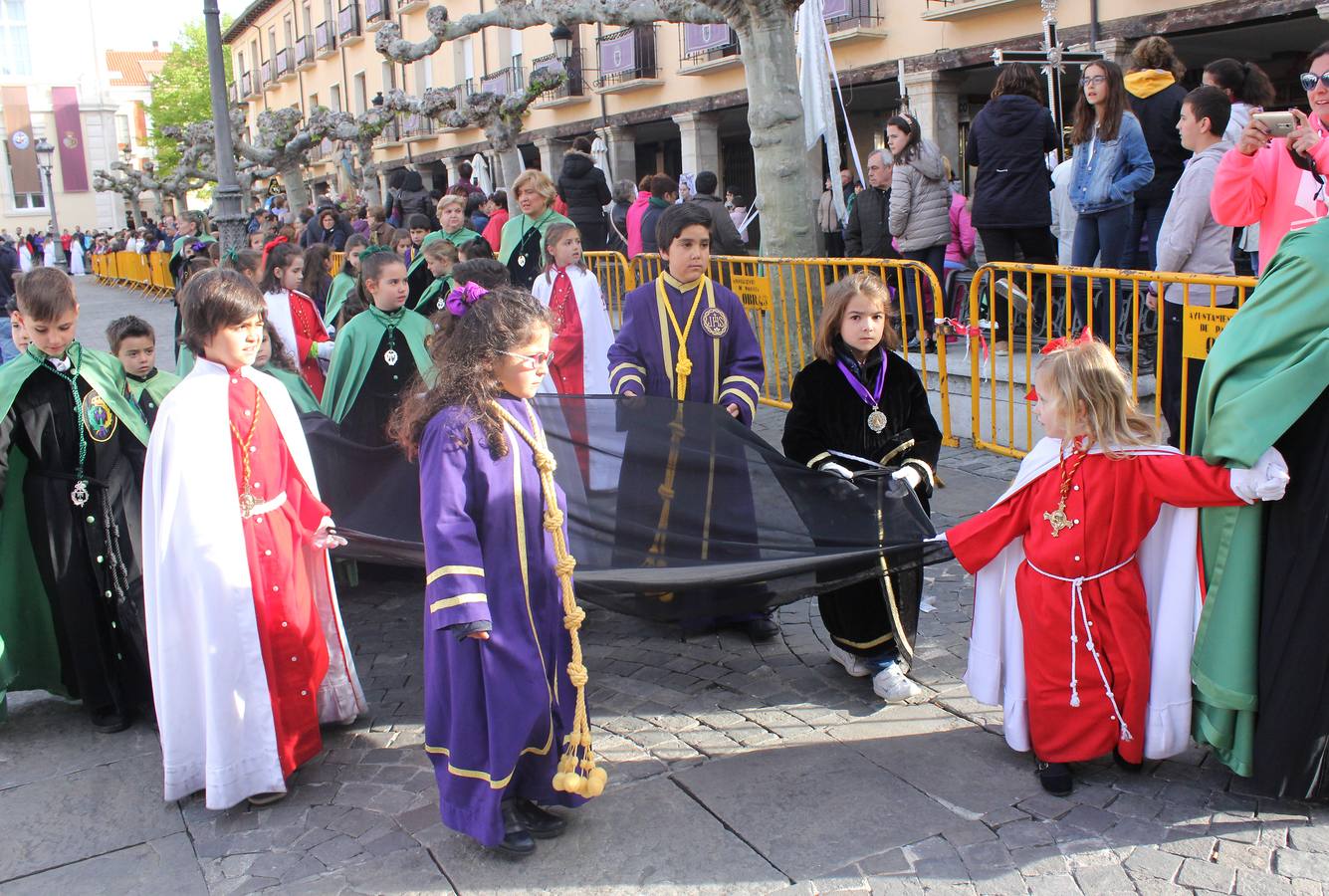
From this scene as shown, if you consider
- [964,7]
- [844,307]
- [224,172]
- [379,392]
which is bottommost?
[379,392]

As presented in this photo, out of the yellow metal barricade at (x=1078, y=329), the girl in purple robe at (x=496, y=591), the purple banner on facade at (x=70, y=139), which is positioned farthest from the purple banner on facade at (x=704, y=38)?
the purple banner on facade at (x=70, y=139)

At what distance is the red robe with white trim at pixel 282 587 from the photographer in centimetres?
358

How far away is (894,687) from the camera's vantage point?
13.2 ft

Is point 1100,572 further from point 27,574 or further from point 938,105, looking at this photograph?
point 938,105

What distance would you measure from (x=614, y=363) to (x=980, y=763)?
214 centimetres

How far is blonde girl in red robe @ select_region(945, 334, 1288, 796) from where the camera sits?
3275 millimetres

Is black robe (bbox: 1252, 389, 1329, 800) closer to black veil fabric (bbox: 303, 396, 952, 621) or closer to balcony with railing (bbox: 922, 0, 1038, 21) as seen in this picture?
black veil fabric (bbox: 303, 396, 952, 621)

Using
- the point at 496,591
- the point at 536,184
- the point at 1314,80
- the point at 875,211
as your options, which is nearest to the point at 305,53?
the point at 875,211

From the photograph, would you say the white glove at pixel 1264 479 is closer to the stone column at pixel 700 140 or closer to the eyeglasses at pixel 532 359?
the eyeglasses at pixel 532 359

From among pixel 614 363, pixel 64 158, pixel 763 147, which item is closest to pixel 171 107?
pixel 64 158

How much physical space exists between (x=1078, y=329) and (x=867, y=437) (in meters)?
4.30

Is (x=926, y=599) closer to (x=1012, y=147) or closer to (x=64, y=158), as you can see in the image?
(x=1012, y=147)

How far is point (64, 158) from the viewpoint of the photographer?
224 ft

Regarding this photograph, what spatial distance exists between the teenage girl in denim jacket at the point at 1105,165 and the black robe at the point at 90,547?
5495 mm
